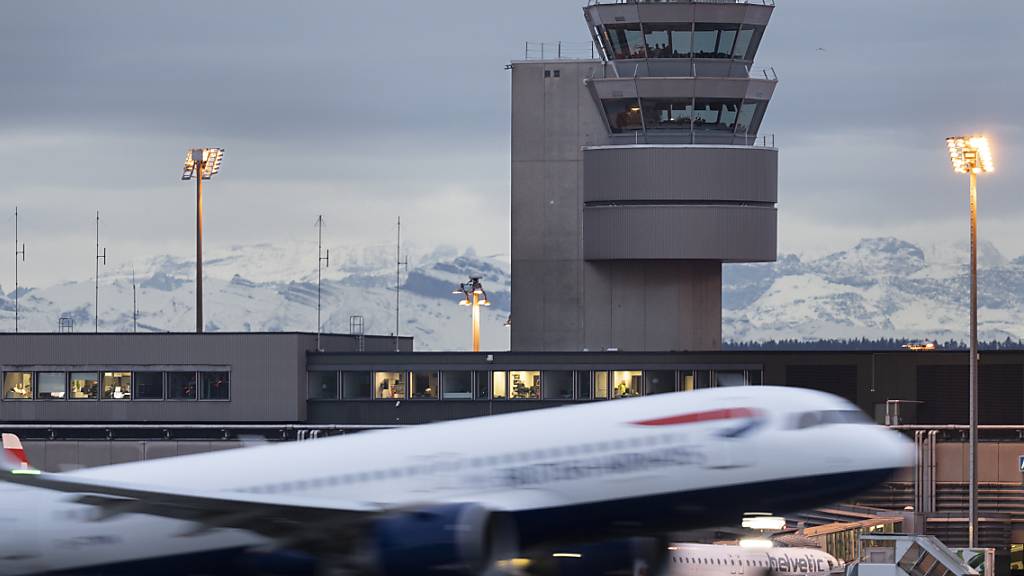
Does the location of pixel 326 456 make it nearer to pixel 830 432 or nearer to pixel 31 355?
pixel 830 432

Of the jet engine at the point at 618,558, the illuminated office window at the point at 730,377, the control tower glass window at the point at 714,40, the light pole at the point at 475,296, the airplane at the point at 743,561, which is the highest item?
the control tower glass window at the point at 714,40

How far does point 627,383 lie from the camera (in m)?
122

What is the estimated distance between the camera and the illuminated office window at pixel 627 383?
122 metres

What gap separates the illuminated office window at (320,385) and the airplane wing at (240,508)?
74.0 meters

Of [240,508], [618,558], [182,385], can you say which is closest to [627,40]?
[182,385]

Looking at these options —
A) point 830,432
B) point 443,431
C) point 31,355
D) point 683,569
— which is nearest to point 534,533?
point 443,431

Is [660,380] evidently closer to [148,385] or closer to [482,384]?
[482,384]

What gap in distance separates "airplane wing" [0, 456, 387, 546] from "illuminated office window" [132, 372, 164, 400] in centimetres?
7382

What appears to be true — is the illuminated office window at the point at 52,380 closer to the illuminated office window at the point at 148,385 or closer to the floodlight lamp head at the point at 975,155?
the illuminated office window at the point at 148,385

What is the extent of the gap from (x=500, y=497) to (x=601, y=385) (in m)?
76.4

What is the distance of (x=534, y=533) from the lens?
46562mm

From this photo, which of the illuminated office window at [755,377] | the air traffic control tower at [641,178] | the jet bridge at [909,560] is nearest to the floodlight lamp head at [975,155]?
the jet bridge at [909,560]

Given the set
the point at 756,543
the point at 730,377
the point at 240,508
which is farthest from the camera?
the point at 730,377

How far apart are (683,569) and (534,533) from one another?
1413 inches
